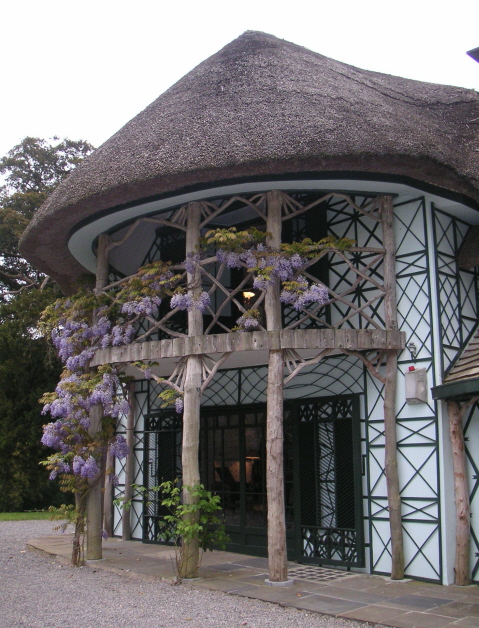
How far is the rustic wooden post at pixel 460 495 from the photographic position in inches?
316

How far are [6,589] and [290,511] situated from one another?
4.14m

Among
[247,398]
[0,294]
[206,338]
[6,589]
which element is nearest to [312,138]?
[206,338]

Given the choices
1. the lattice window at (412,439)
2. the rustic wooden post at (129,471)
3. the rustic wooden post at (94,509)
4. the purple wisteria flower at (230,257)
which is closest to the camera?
the lattice window at (412,439)

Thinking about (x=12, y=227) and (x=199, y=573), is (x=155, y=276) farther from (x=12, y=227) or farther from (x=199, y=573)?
(x=12, y=227)

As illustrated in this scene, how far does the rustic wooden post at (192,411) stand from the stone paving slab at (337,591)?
0.29 metres

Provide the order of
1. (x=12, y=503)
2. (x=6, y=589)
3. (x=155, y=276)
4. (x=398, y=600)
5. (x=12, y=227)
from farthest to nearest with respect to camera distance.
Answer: (x=12, y=227), (x=12, y=503), (x=155, y=276), (x=6, y=589), (x=398, y=600)

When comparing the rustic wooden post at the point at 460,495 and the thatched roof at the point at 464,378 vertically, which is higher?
the thatched roof at the point at 464,378

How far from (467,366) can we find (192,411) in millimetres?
3664

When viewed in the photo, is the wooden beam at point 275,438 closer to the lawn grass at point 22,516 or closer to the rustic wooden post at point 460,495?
the rustic wooden post at point 460,495

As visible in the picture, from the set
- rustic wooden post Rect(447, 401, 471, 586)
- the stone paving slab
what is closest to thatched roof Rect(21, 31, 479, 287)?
rustic wooden post Rect(447, 401, 471, 586)

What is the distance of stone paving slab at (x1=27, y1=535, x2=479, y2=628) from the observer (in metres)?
6.48

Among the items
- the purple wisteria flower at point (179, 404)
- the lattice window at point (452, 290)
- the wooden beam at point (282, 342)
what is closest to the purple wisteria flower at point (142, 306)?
the wooden beam at point (282, 342)

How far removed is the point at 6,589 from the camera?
8008 mm

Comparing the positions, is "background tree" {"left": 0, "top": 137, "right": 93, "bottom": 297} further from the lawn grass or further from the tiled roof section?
the tiled roof section
